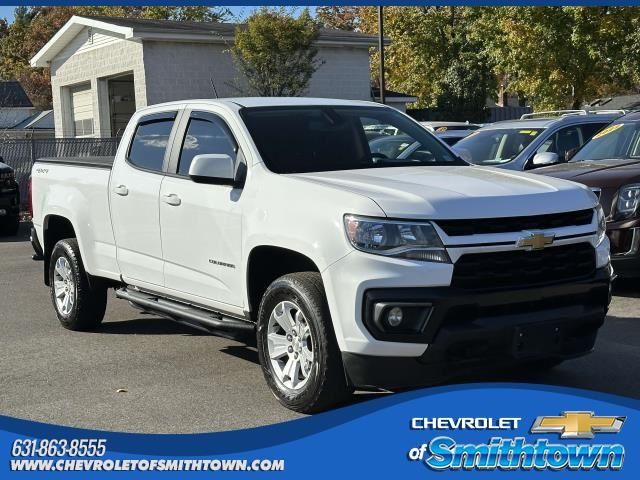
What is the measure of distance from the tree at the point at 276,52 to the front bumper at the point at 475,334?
24289mm

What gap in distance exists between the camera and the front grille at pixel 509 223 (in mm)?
5090

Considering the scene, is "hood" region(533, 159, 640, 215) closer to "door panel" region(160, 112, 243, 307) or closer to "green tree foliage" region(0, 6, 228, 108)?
"door panel" region(160, 112, 243, 307)

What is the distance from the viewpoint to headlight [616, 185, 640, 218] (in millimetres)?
8844

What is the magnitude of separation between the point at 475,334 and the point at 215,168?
80.5 inches

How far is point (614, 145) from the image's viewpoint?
34.6ft

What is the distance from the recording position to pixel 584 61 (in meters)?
30.8

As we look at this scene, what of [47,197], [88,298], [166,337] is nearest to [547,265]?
[166,337]

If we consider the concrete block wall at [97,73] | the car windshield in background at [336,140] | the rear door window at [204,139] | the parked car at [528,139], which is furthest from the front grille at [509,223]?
the concrete block wall at [97,73]

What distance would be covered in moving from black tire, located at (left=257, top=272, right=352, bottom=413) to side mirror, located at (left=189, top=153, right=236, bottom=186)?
853 millimetres

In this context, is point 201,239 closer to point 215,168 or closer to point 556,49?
point 215,168

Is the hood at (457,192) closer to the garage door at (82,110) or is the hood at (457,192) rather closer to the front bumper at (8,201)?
the front bumper at (8,201)

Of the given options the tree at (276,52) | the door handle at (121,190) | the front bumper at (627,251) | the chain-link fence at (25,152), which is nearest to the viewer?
the door handle at (121,190)

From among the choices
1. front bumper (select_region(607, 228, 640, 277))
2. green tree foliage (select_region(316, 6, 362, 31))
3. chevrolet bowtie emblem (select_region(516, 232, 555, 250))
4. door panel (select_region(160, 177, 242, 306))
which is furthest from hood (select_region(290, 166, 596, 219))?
green tree foliage (select_region(316, 6, 362, 31))

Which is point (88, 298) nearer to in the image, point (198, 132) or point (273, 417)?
point (198, 132)
